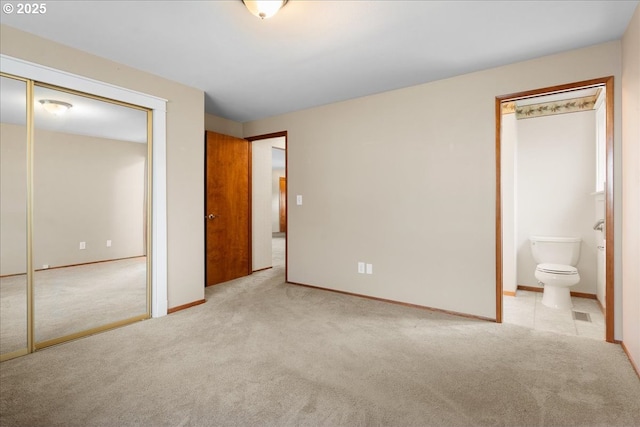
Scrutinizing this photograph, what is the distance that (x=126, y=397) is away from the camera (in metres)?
1.76

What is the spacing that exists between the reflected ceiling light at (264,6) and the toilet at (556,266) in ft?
11.9

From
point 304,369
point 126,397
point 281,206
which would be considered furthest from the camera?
point 281,206

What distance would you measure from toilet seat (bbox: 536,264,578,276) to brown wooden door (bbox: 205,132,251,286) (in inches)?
153

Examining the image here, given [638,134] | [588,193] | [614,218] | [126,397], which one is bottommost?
[126,397]

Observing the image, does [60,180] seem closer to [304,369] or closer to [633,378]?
[304,369]

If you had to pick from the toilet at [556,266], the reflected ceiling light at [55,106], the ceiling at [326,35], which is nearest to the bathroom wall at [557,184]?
the toilet at [556,266]

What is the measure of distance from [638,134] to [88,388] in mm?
3766

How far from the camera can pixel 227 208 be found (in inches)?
176

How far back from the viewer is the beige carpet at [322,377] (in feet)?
5.27

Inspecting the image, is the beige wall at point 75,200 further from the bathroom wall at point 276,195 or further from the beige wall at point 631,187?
the bathroom wall at point 276,195

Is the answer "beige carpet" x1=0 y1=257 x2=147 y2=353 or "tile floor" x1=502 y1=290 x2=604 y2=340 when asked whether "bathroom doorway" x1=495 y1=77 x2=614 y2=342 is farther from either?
"beige carpet" x1=0 y1=257 x2=147 y2=353

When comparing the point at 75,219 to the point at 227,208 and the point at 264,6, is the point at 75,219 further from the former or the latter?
the point at 264,6

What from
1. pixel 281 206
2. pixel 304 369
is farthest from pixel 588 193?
pixel 281 206

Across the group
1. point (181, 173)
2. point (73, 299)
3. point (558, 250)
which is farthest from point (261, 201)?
point (558, 250)
